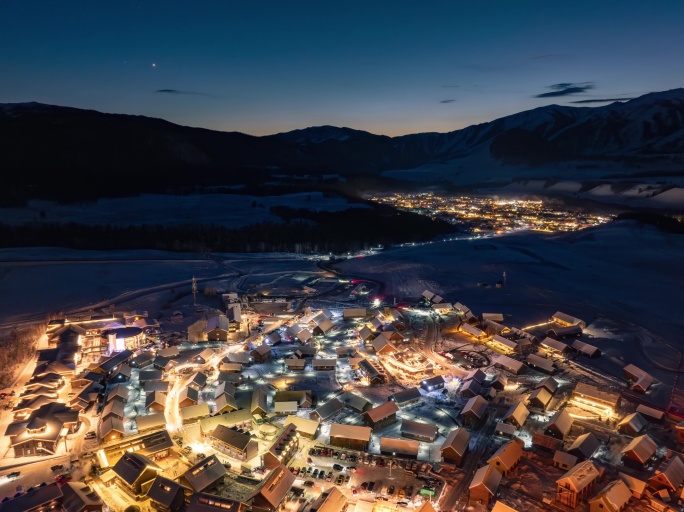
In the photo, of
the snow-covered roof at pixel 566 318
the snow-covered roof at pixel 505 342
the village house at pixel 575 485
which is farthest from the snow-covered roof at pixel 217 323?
the snow-covered roof at pixel 566 318

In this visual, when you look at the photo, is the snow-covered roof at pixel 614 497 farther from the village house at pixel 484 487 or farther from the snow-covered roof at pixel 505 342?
the snow-covered roof at pixel 505 342

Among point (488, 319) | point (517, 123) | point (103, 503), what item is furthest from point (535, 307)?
point (517, 123)

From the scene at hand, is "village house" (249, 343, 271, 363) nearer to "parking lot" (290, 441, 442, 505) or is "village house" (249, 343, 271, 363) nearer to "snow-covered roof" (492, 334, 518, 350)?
"parking lot" (290, 441, 442, 505)

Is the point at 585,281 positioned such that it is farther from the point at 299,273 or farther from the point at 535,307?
the point at 299,273

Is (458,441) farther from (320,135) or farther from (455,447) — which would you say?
(320,135)

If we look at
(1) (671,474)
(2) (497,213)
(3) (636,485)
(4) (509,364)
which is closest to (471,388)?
(4) (509,364)

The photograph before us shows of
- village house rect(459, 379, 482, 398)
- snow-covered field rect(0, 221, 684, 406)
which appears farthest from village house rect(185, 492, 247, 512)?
snow-covered field rect(0, 221, 684, 406)
